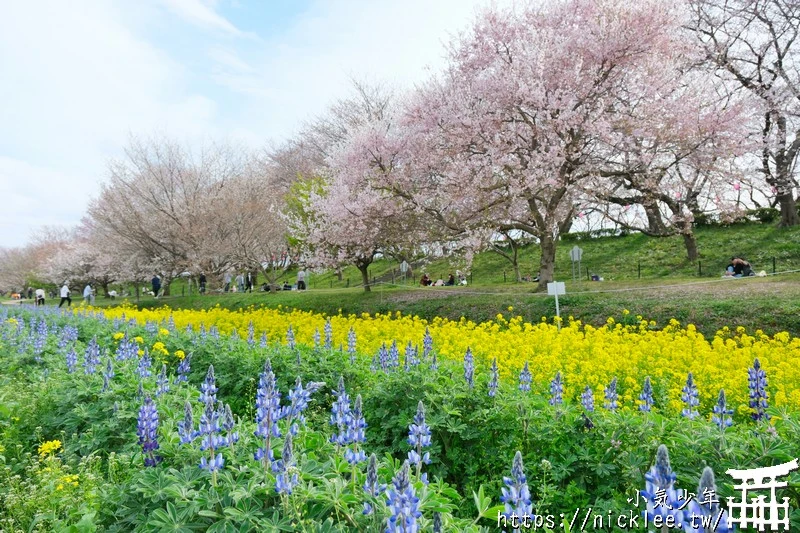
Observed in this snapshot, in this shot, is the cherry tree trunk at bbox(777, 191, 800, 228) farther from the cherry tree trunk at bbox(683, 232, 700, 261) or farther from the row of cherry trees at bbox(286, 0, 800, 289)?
the row of cherry trees at bbox(286, 0, 800, 289)

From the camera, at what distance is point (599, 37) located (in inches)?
563

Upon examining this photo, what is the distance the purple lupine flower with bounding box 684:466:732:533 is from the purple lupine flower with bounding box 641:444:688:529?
0.04 meters

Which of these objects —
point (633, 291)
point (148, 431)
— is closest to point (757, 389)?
point (148, 431)

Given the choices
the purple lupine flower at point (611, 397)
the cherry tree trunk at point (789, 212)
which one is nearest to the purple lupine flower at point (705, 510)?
the purple lupine flower at point (611, 397)

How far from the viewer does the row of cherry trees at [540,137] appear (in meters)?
14.3

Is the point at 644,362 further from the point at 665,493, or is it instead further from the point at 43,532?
the point at 43,532

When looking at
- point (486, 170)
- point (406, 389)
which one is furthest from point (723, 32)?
point (406, 389)

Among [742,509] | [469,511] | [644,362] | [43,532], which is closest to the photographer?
[742,509]

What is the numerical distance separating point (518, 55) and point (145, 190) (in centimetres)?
1993

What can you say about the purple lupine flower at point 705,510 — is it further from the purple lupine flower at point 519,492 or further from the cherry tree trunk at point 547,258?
the cherry tree trunk at point 547,258

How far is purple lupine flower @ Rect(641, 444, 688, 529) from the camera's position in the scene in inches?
68.8

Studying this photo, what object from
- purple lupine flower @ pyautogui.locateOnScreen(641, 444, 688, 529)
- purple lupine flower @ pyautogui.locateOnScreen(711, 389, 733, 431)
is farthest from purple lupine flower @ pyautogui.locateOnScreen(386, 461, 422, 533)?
purple lupine flower @ pyautogui.locateOnScreen(711, 389, 733, 431)

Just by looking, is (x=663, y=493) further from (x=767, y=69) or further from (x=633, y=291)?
(x=767, y=69)

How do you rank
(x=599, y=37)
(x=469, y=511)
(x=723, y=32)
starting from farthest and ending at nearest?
1. (x=723, y=32)
2. (x=599, y=37)
3. (x=469, y=511)
